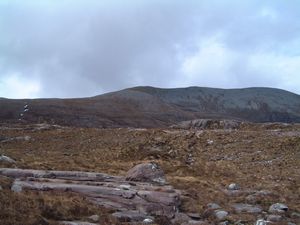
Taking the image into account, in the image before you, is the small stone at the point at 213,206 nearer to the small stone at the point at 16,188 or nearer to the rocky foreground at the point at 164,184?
the rocky foreground at the point at 164,184

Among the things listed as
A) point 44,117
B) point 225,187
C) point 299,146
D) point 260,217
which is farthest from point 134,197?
point 44,117

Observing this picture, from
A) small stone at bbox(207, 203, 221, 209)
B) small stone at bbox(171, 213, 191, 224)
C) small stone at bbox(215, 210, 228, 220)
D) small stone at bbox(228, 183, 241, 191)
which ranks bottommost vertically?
small stone at bbox(171, 213, 191, 224)

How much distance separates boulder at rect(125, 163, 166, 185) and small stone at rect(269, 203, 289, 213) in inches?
263

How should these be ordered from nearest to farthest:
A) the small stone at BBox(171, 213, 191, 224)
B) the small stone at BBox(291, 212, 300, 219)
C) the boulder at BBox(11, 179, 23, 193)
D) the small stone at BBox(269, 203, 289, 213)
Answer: the small stone at BBox(171, 213, 191, 224) < the boulder at BBox(11, 179, 23, 193) < the small stone at BBox(291, 212, 300, 219) < the small stone at BBox(269, 203, 289, 213)

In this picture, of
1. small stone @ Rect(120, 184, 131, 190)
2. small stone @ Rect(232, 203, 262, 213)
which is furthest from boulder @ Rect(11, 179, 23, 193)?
small stone @ Rect(232, 203, 262, 213)

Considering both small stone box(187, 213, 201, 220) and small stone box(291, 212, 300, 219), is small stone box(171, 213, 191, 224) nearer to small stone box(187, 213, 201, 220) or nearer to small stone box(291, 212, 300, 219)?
small stone box(187, 213, 201, 220)

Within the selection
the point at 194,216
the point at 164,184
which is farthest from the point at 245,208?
the point at 164,184

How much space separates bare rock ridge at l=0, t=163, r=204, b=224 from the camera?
2206 cm

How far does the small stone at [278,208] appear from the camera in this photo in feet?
77.3

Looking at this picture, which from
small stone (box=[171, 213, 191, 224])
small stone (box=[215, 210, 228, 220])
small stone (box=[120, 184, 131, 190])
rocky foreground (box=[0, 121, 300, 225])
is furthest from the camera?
small stone (box=[120, 184, 131, 190])

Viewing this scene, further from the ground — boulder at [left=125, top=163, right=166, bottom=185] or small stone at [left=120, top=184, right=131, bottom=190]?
boulder at [left=125, top=163, right=166, bottom=185]

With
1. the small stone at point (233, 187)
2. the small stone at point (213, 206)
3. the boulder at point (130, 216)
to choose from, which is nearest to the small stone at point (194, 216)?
the small stone at point (213, 206)

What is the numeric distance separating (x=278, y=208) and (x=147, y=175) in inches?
316

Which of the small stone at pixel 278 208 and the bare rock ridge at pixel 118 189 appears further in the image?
the small stone at pixel 278 208
